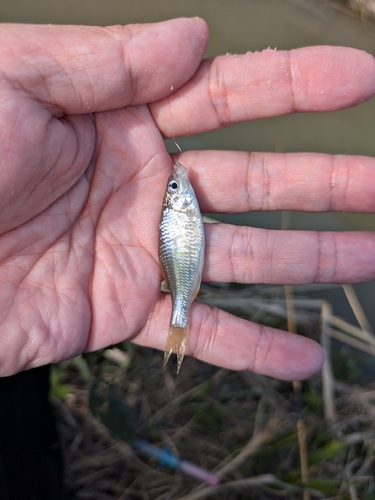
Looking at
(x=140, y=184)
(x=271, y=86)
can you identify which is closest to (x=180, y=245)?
(x=140, y=184)

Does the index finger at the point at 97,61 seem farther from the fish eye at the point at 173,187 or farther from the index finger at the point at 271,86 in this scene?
the fish eye at the point at 173,187

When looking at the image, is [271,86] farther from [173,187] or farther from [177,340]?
[177,340]

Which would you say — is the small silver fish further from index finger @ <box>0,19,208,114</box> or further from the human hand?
index finger @ <box>0,19,208,114</box>

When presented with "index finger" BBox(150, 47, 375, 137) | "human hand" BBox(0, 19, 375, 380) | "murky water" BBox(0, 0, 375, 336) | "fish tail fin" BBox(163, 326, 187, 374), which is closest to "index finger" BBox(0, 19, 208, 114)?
"human hand" BBox(0, 19, 375, 380)

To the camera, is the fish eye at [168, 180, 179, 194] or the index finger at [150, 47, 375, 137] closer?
the index finger at [150, 47, 375, 137]

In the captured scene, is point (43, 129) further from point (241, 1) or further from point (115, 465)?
point (241, 1)

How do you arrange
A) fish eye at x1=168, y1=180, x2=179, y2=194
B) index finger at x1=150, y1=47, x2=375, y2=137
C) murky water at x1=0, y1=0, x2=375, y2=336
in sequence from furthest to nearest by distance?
murky water at x1=0, y1=0, x2=375, y2=336 → fish eye at x1=168, y1=180, x2=179, y2=194 → index finger at x1=150, y1=47, x2=375, y2=137

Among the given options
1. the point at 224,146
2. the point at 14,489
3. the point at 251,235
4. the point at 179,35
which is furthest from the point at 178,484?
the point at 224,146
